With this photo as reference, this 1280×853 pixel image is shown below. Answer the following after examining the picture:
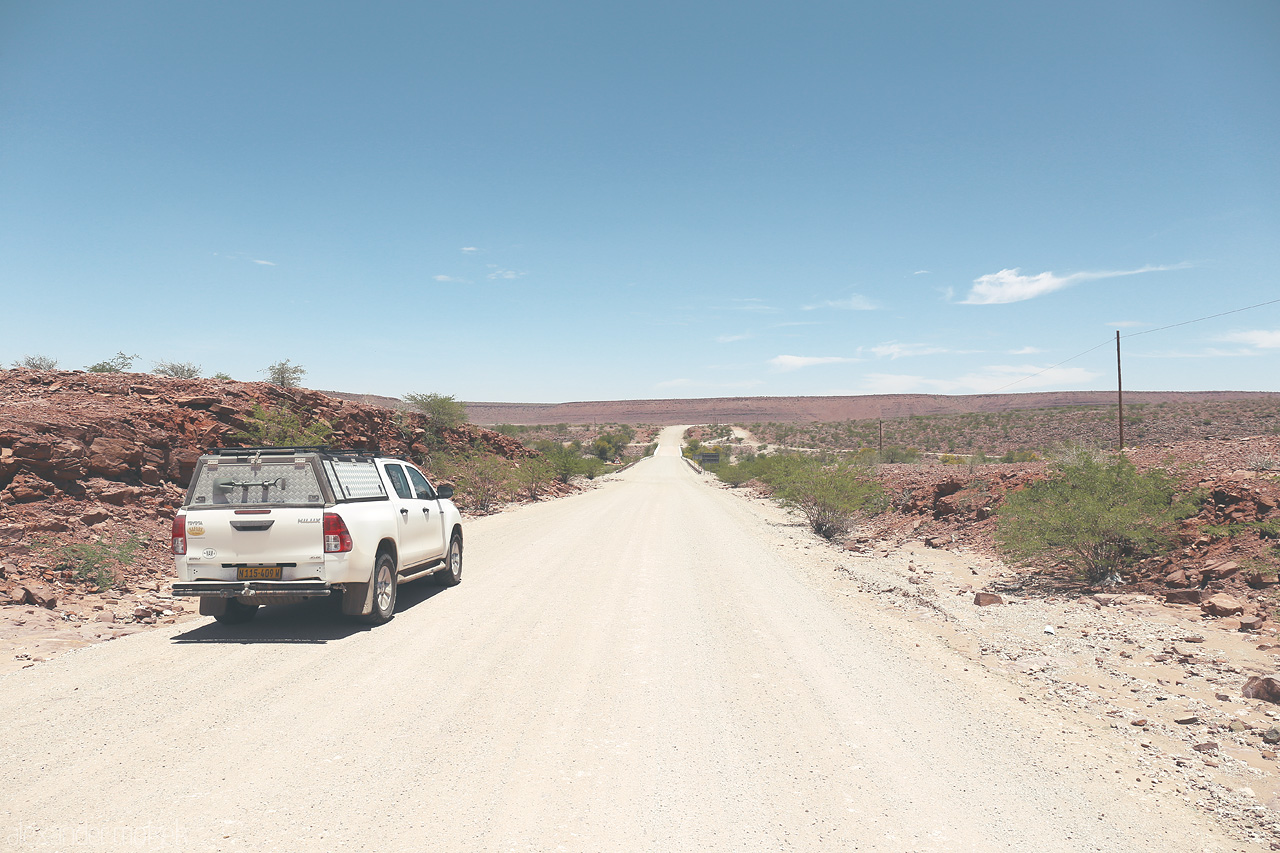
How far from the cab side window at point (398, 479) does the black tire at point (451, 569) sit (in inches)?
58.4

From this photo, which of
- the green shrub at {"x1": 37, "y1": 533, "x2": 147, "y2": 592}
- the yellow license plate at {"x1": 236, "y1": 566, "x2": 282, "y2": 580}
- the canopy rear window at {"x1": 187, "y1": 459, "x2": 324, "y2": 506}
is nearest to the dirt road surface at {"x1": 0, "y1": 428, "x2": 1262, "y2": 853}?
the yellow license plate at {"x1": 236, "y1": 566, "x2": 282, "y2": 580}

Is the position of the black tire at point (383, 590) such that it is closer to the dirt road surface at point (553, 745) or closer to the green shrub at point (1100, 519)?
the dirt road surface at point (553, 745)

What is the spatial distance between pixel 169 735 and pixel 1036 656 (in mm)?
7984

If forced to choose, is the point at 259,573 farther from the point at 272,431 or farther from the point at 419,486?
the point at 272,431

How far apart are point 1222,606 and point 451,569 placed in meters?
10.4

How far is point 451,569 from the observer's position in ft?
36.9

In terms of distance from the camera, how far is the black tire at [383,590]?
27.5 feet

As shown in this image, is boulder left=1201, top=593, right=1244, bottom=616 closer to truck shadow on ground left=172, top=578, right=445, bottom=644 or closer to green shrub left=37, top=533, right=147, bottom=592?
truck shadow on ground left=172, top=578, right=445, bottom=644

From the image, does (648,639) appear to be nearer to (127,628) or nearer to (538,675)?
(538,675)

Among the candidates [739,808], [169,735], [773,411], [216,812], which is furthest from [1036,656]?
[773,411]

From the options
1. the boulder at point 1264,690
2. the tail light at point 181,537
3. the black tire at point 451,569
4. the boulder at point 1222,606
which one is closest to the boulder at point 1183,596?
the boulder at point 1222,606

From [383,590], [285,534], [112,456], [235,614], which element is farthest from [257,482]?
[112,456]

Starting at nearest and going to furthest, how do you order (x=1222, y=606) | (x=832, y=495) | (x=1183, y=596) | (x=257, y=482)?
(x=257, y=482) → (x=1222, y=606) → (x=1183, y=596) → (x=832, y=495)

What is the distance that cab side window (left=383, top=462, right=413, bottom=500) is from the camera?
977 centimetres
